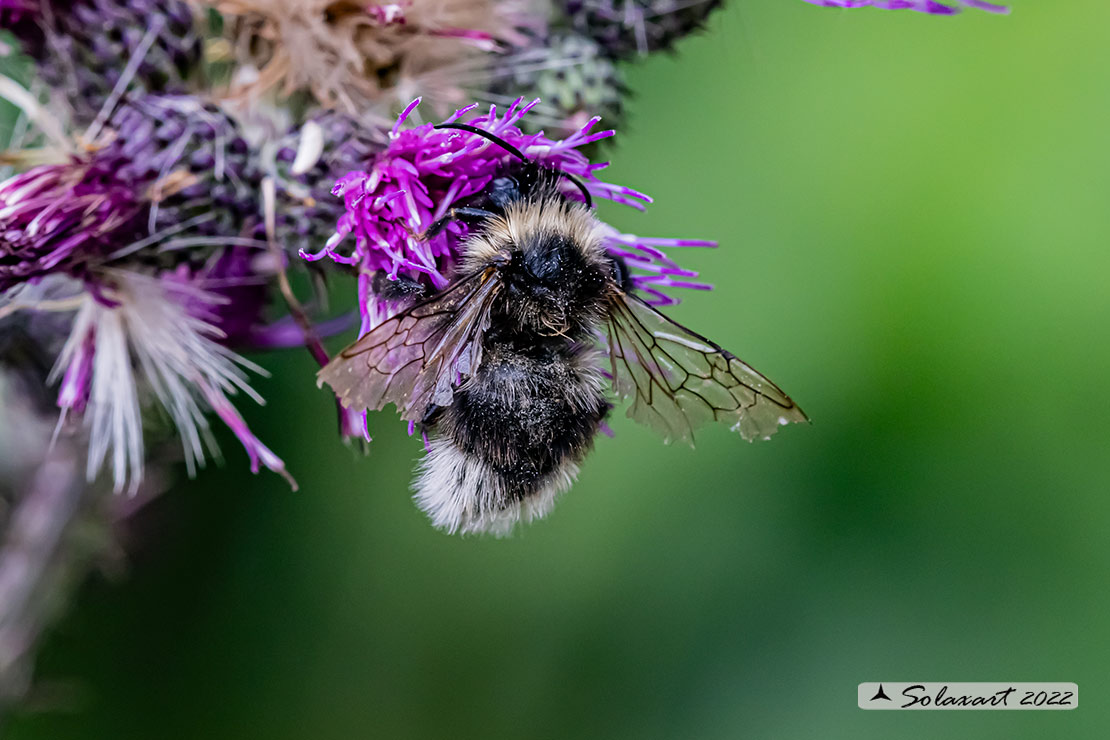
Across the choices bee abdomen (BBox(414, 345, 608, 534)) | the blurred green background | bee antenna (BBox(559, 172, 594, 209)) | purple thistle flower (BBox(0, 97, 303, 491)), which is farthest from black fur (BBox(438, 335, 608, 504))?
the blurred green background

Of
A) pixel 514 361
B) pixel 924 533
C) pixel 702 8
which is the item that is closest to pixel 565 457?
pixel 514 361

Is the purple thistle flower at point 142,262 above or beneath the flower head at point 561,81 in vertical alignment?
beneath

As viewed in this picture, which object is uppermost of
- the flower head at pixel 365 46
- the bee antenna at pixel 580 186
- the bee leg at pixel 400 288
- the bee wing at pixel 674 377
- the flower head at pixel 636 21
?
the flower head at pixel 636 21

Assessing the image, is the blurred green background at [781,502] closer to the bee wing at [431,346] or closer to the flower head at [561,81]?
the flower head at [561,81]

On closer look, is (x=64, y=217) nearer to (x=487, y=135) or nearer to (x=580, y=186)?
(x=487, y=135)

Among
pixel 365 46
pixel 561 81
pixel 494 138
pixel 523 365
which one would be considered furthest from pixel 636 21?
pixel 523 365

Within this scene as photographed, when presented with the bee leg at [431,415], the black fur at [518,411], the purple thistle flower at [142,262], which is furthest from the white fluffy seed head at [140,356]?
the black fur at [518,411]

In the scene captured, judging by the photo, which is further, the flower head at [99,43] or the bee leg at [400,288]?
the flower head at [99,43]
